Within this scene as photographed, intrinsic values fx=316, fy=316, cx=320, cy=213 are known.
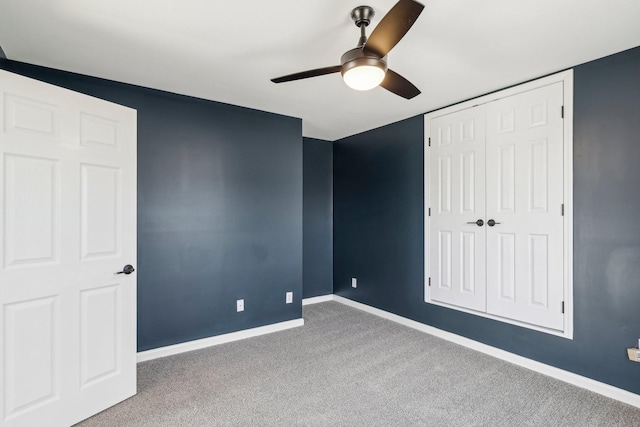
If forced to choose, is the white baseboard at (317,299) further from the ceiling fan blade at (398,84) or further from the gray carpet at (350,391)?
the ceiling fan blade at (398,84)

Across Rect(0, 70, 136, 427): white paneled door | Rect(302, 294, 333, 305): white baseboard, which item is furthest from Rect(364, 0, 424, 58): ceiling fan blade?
Rect(302, 294, 333, 305): white baseboard

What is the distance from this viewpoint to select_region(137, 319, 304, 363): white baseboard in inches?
113

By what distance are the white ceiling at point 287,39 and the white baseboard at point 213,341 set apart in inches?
95.4

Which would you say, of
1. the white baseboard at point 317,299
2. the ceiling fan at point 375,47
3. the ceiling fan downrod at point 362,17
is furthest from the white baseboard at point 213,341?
the ceiling fan downrod at point 362,17

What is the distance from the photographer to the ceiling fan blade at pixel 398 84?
6.16 ft

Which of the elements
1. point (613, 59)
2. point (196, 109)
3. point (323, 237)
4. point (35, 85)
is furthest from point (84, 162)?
point (613, 59)

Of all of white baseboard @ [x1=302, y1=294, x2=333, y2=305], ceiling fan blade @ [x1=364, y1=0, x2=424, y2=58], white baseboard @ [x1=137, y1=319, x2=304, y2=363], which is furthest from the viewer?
white baseboard @ [x1=302, y1=294, x2=333, y2=305]

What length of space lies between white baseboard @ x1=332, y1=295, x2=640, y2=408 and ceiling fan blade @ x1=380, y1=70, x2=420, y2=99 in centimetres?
245

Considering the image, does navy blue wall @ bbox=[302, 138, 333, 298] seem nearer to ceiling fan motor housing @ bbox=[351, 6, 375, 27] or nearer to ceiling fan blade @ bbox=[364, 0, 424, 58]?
ceiling fan motor housing @ bbox=[351, 6, 375, 27]

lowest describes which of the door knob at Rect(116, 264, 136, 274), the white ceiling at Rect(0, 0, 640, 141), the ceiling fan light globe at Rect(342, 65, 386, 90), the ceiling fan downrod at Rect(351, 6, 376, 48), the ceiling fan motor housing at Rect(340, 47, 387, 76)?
the door knob at Rect(116, 264, 136, 274)

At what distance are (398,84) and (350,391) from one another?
218 centimetres

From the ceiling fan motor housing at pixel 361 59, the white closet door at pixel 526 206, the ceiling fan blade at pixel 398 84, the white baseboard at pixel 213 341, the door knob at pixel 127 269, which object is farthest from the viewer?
the white baseboard at pixel 213 341

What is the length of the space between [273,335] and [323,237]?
1.82 metres

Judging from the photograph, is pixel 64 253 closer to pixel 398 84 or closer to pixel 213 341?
pixel 213 341
